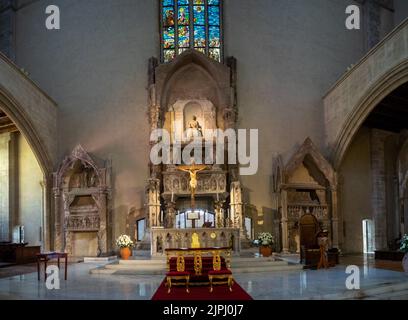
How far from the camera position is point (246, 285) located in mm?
10969

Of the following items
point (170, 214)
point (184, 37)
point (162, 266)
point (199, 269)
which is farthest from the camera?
point (184, 37)

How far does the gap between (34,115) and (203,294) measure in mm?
11135

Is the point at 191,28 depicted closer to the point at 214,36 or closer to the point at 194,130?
the point at 214,36

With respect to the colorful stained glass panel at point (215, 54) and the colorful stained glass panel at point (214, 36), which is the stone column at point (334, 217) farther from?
the colorful stained glass panel at point (214, 36)

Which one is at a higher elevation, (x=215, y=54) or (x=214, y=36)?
(x=214, y=36)

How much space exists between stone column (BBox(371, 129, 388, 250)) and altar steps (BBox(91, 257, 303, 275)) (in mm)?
7378

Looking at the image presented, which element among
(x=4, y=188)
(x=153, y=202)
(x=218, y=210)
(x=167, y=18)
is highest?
(x=167, y=18)

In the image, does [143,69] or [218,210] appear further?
[143,69]

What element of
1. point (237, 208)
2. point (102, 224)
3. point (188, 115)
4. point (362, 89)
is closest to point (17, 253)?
point (102, 224)

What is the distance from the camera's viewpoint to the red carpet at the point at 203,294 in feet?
30.5

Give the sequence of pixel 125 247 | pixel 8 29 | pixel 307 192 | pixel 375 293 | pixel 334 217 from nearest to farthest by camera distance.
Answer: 1. pixel 375 293
2. pixel 125 247
3. pixel 334 217
4. pixel 307 192
5. pixel 8 29

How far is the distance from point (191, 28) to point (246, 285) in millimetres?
12444
